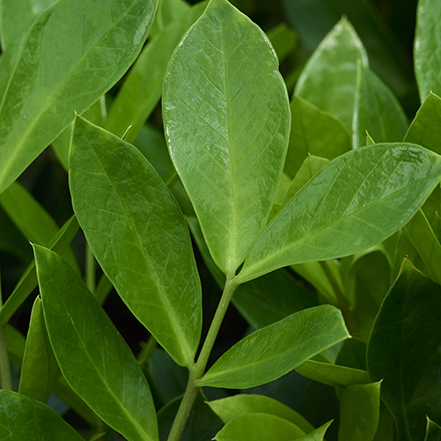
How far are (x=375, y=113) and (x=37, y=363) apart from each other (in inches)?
13.9

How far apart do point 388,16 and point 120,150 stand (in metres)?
0.83

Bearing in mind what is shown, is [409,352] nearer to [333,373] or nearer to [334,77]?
[333,373]

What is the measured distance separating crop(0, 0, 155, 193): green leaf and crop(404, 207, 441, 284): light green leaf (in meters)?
0.23

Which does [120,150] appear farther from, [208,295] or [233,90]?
[208,295]

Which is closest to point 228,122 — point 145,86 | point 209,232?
point 209,232

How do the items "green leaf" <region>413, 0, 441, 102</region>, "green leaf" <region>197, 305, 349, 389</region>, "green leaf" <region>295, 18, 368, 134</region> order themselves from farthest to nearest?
"green leaf" <region>295, 18, 368, 134</region>, "green leaf" <region>413, 0, 441, 102</region>, "green leaf" <region>197, 305, 349, 389</region>

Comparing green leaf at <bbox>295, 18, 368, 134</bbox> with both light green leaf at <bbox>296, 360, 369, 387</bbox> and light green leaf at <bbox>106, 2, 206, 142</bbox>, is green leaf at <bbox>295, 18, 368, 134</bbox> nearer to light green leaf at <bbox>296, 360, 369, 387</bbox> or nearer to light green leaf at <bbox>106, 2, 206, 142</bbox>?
light green leaf at <bbox>106, 2, 206, 142</bbox>

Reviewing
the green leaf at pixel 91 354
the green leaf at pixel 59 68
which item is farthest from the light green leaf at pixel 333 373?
the green leaf at pixel 59 68

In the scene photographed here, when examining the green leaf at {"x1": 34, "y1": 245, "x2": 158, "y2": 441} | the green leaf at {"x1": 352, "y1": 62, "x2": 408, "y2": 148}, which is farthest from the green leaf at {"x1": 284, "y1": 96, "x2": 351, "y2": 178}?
the green leaf at {"x1": 34, "y1": 245, "x2": 158, "y2": 441}

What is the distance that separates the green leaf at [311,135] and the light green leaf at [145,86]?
12 cm

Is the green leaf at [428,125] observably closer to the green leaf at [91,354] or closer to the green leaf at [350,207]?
the green leaf at [350,207]

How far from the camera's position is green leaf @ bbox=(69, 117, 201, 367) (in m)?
0.32

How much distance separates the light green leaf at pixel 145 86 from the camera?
0.47 metres

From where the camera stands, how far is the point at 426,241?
0.34m
